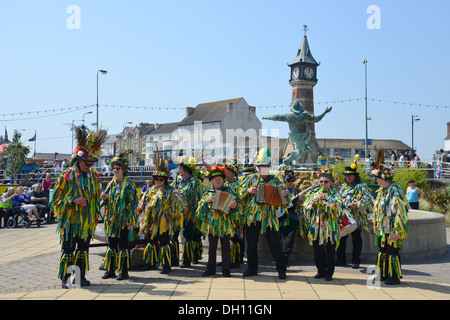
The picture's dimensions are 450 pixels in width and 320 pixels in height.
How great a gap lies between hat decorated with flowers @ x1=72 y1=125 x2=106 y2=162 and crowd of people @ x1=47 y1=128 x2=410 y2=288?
2 cm

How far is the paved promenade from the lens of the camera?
5637mm

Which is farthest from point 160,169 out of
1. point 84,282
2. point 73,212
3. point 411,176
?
point 411,176

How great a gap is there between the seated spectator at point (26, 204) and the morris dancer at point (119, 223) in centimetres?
857

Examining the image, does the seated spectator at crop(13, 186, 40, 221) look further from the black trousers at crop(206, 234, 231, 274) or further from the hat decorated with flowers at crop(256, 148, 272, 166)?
the hat decorated with flowers at crop(256, 148, 272, 166)

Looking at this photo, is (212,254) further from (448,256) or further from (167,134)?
(167,134)

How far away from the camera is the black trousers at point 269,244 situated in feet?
22.2

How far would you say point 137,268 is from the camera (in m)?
7.52

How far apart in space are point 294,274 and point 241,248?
48.2 inches

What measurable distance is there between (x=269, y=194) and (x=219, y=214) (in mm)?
856

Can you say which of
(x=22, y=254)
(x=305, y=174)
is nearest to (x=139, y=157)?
(x=305, y=174)

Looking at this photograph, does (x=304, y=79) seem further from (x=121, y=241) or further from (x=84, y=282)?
(x=84, y=282)

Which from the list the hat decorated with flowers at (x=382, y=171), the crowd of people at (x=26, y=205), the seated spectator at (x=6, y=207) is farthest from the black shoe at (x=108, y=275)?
the seated spectator at (x=6, y=207)

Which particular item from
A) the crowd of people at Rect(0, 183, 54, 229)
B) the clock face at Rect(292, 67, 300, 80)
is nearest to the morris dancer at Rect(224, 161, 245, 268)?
the crowd of people at Rect(0, 183, 54, 229)

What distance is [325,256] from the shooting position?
22.4 ft
